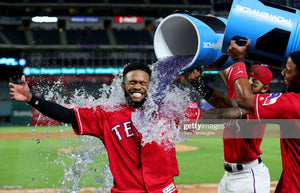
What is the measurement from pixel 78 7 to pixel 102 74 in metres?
6.98

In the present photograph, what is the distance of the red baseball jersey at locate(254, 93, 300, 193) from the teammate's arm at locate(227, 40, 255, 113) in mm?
59

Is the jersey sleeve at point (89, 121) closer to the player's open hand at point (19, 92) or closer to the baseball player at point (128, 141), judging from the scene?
the baseball player at point (128, 141)

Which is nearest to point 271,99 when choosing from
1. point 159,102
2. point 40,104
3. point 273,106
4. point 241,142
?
point 273,106

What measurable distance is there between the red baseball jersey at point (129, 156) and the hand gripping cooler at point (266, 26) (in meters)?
1.01

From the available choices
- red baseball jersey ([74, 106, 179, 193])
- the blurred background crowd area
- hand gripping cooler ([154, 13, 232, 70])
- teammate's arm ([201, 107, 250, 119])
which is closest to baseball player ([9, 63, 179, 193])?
red baseball jersey ([74, 106, 179, 193])

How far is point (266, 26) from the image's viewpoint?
2398 mm

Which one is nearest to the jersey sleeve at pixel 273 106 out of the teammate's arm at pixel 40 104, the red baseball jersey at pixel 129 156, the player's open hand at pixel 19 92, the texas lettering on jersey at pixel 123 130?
the red baseball jersey at pixel 129 156

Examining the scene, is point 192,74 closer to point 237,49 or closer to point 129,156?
point 237,49

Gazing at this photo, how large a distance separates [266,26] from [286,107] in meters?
0.58

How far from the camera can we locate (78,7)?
3203 centimetres

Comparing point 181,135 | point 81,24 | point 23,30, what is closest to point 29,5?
point 23,30

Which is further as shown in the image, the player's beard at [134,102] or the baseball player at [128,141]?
the player's beard at [134,102]

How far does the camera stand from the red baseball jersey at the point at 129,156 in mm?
2592

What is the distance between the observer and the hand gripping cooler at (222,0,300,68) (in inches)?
94.3
